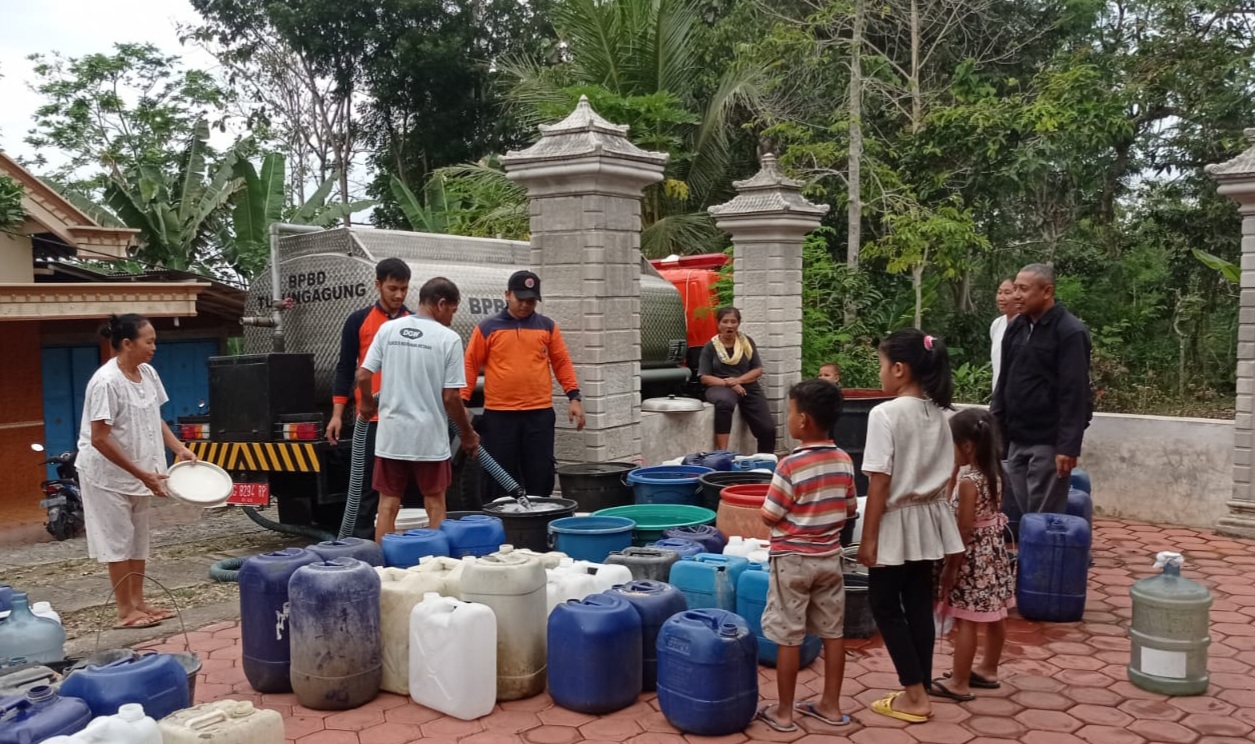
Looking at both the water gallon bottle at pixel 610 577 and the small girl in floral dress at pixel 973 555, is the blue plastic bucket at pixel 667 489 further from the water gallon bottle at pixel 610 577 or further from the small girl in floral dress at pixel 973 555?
the small girl in floral dress at pixel 973 555

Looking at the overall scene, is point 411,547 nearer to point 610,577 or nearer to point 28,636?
point 610,577

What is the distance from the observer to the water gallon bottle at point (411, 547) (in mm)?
5176

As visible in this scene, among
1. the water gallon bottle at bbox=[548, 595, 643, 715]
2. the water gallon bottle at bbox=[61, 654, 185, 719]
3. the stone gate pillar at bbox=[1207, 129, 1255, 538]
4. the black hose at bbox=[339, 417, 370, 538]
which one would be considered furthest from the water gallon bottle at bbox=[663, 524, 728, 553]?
the stone gate pillar at bbox=[1207, 129, 1255, 538]

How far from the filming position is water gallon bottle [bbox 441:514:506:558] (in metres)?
5.31

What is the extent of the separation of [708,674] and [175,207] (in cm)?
1486

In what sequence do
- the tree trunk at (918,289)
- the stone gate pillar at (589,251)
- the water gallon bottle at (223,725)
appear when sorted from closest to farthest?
the water gallon bottle at (223,725) < the stone gate pillar at (589,251) < the tree trunk at (918,289)

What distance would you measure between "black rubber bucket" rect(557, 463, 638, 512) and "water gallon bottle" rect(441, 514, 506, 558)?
1.34 m

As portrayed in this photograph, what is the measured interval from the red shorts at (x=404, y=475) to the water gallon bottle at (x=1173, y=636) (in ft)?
12.3

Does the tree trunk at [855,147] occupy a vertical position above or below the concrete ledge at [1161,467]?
Answer: above

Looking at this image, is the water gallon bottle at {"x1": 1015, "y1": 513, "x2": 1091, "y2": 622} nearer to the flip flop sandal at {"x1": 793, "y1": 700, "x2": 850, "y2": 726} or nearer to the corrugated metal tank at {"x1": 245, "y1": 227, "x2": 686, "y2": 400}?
the flip flop sandal at {"x1": 793, "y1": 700, "x2": 850, "y2": 726}

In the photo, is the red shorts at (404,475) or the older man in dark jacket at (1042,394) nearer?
the older man in dark jacket at (1042,394)

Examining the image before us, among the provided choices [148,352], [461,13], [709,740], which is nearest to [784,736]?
[709,740]

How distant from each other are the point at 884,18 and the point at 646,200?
4902 millimetres

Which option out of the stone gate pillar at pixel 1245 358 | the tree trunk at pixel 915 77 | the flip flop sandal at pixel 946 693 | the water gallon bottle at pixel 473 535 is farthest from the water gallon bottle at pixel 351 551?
the tree trunk at pixel 915 77
